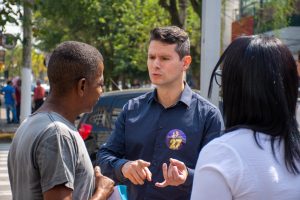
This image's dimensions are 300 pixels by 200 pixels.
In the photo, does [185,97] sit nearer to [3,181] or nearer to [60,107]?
[60,107]

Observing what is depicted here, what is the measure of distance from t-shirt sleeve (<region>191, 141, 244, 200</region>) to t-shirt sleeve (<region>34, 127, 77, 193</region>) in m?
0.66

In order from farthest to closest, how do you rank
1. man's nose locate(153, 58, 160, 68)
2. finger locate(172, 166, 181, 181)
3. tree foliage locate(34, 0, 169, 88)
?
tree foliage locate(34, 0, 169, 88), man's nose locate(153, 58, 160, 68), finger locate(172, 166, 181, 181)

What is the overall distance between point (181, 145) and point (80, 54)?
2.82 feet

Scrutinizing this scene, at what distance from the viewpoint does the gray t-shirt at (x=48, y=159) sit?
7.97ft

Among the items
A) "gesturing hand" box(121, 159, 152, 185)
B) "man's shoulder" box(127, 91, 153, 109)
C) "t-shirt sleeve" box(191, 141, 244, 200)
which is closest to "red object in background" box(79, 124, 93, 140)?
"man's shoulder" box(127, 91, 153, 109)

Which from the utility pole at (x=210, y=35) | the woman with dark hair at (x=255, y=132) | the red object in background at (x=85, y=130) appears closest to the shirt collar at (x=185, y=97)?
the woman with dark hair at (x=255, y=132)

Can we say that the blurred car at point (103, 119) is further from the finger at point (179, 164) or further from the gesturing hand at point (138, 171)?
the finger at point (179, 164)

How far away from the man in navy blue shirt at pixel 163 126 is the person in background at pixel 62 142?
595 mm

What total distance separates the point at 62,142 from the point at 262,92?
0.84 m

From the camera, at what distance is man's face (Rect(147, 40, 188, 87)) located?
3.40m

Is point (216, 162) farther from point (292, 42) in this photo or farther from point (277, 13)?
point (292, 42)

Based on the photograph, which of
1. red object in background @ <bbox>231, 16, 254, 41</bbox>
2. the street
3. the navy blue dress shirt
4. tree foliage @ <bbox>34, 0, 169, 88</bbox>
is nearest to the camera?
the navy blue dress shirt

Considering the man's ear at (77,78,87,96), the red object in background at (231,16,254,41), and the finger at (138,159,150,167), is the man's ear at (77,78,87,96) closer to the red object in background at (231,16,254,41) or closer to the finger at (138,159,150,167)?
the finger at (138,159,150,167)

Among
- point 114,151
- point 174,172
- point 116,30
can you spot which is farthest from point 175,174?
point 116,30
